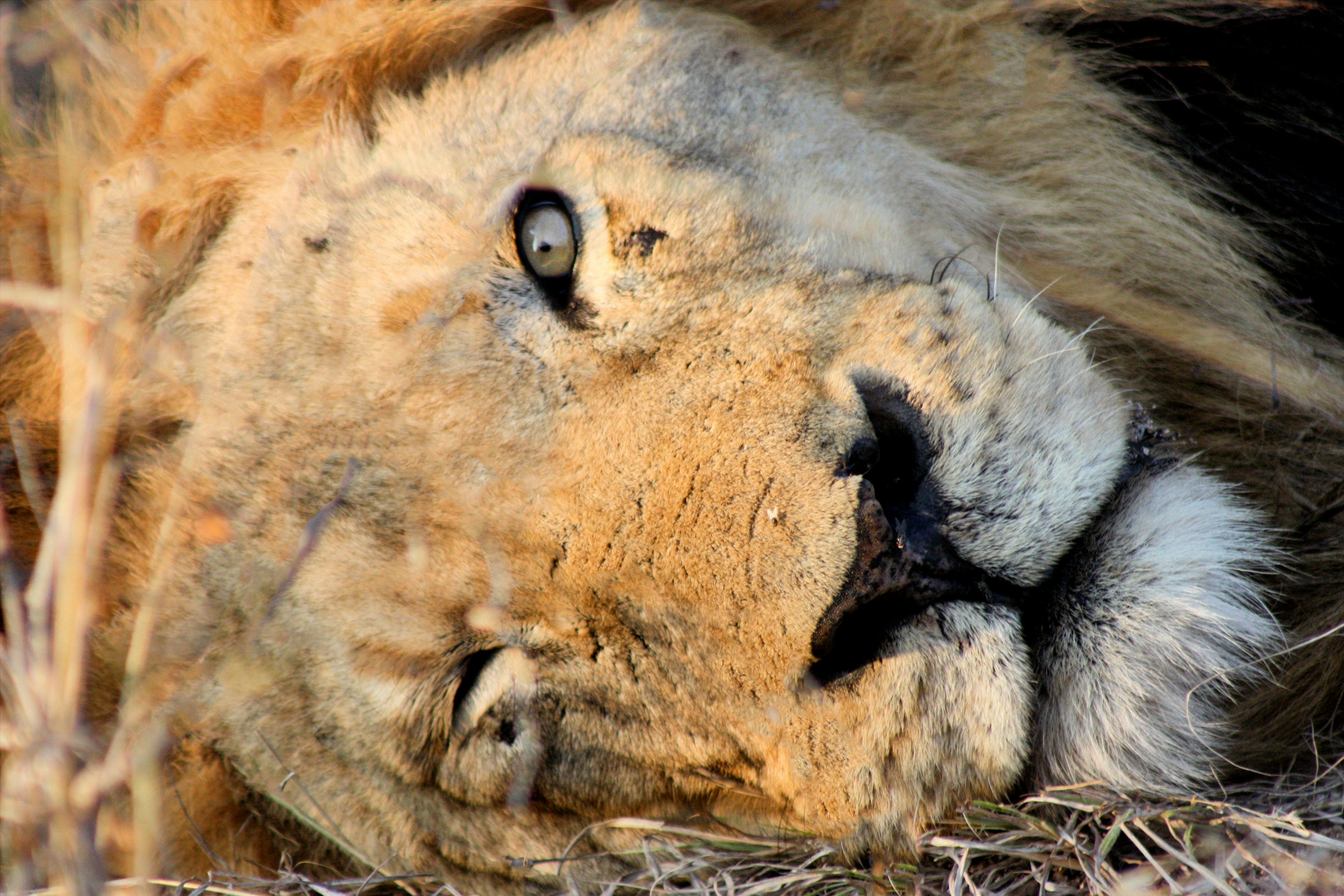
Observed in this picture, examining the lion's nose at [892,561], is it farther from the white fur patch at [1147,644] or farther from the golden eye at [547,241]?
the golden eye at [547,241]

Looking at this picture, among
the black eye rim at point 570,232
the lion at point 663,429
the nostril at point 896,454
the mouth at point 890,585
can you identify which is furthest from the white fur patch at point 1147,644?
the black eye rim at point 570,232

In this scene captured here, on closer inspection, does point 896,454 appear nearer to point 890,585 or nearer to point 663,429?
point 890,585

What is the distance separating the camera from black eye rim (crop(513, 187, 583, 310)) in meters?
1.89

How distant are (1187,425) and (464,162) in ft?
4.70

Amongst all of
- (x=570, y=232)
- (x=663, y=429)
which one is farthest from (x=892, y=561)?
(x=570, y=232)

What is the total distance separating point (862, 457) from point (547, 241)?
729 mm

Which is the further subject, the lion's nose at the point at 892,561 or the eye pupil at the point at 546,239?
the eye pupil at the point at 546,239

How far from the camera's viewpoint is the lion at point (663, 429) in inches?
62.1

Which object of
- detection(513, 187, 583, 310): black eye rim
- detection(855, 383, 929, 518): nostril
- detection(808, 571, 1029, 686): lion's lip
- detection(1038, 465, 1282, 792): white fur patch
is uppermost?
detection(513, 187, 583, 310): black eye rim

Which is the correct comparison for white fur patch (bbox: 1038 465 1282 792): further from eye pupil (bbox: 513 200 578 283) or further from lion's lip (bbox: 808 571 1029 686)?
eye pupil (bbox: 513 200 578 283)

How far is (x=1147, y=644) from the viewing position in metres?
1.60

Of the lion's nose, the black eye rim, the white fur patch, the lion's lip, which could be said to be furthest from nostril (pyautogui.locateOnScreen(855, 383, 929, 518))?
the black eye rim

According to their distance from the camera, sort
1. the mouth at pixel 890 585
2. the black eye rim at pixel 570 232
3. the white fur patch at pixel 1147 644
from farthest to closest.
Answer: the black eye rim at pixel 570 232, the white fur patch at pixel 1147 644, the mouth at pixel 890 585

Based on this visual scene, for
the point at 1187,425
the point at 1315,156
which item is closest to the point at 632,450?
the point at 1187,425
